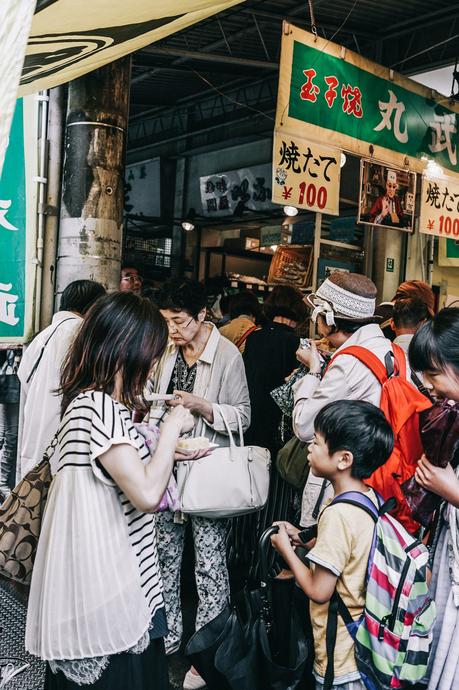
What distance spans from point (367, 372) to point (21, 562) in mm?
1915

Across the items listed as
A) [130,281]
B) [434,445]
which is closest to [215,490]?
[434,445]

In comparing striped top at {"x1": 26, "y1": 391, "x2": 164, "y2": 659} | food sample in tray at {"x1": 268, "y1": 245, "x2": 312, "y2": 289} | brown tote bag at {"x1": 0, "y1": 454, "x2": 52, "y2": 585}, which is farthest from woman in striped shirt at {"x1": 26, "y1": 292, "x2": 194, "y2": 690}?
food sample in tray at {"x1": 268, "y1": 245, "x2": 312, "y2": 289}

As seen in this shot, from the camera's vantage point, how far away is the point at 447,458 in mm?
2488

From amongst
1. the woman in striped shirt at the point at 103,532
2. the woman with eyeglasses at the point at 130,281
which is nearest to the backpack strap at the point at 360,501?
the woman in striped shirt at the point at 103,532

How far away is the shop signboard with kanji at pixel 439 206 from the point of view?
6.96 meters

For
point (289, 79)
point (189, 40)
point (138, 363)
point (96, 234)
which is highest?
point (189, 40)

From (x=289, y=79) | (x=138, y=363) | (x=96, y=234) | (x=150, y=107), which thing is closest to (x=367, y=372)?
(x=138, y=363)

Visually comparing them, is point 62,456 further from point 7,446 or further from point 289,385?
point 7,446

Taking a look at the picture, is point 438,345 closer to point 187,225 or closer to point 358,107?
point 358,107

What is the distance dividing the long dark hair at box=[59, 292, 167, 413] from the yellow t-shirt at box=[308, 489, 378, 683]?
36.5 inches

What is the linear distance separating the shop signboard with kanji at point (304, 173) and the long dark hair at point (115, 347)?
338cm

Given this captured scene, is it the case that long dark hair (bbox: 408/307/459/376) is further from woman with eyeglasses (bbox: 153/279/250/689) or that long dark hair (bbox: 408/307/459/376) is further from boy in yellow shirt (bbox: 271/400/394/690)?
woman with eyeglasses (bbox: 153/279/250/689)

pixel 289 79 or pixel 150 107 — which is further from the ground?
pixel 150 107

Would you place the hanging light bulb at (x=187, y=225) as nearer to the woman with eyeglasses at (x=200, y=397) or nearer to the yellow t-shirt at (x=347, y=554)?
the woman with eyeglasses at (x=200, y=397)
